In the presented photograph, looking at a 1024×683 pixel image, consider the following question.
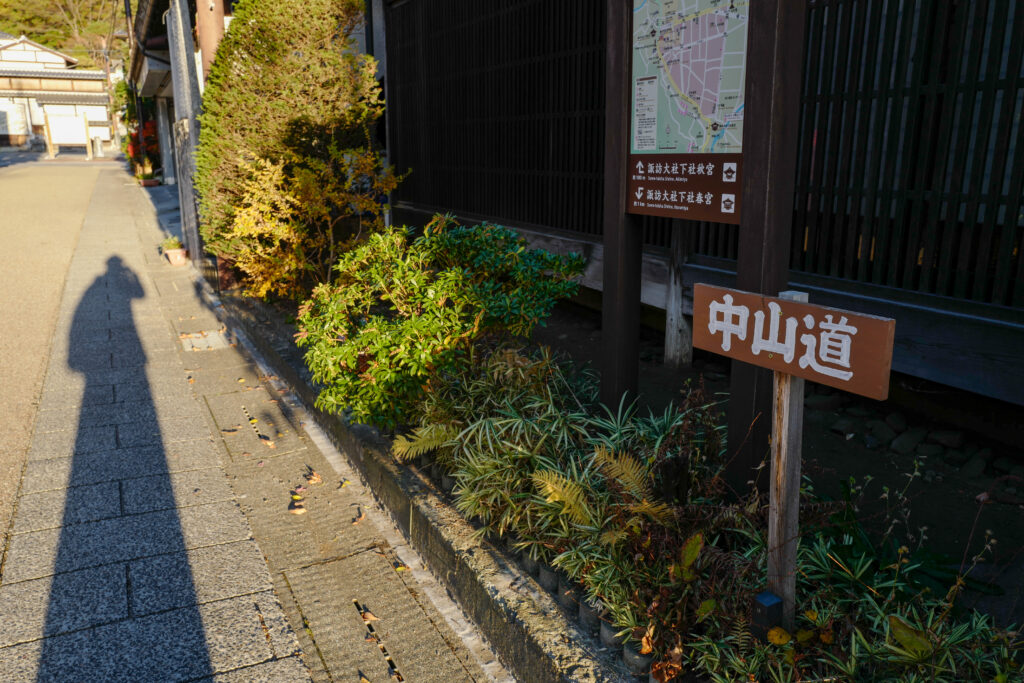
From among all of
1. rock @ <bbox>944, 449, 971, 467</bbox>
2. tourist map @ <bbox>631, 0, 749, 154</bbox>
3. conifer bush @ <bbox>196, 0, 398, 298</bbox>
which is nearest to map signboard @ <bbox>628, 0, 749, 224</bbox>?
tourist map @ <bbox>631, 0, 749, 154</bbox>

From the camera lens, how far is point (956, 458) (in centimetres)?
465

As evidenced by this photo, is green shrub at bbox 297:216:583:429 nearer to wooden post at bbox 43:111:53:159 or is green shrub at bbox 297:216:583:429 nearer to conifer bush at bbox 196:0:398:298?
conifer bush at bbox 196:0:398:298

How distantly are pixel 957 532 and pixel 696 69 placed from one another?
2.77 metres

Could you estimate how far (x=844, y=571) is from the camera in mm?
2766

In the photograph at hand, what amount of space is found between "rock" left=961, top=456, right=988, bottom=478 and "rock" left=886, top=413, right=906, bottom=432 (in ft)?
1.75

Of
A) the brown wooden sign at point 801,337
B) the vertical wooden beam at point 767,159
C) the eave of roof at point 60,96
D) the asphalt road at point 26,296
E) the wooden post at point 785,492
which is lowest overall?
the asphalt road at point 26,296

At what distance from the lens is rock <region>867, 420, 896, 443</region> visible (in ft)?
16.4

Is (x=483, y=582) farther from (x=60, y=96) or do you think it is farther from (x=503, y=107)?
(x=60, y=96)

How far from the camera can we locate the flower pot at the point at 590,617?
2.85m

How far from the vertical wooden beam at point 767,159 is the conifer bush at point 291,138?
587cm

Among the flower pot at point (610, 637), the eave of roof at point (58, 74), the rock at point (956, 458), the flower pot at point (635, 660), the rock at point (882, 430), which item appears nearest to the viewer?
the flower pot at point (635, 660)

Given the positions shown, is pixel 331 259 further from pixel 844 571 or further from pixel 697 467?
pixel 844 571

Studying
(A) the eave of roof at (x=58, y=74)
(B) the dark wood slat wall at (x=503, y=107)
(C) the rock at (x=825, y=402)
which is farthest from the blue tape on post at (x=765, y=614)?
(A) the eave of roof at (x=58, y=74)

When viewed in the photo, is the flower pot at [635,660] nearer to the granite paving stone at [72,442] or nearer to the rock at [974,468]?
the rock at [974,468]
